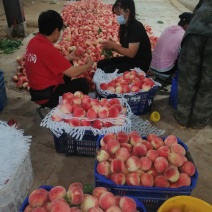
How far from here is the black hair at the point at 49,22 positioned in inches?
102

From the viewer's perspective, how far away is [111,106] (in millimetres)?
2604

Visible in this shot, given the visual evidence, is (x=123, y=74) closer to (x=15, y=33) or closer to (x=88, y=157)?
(x=88, y=157)

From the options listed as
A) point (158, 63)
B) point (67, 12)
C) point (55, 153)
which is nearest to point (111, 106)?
point (55, 153)

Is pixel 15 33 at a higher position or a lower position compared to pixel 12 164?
lower

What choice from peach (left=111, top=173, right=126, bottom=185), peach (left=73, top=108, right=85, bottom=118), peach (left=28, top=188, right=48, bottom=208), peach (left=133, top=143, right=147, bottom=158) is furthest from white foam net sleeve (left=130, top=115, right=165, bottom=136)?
peach (left=28, top=188, right=48, bottom=208)

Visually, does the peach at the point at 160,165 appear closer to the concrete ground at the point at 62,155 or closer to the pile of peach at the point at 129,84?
the concrete ground at the point at 62,155

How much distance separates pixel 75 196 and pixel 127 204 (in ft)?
1.03

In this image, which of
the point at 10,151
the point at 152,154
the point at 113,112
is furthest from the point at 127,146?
the point at 10,151

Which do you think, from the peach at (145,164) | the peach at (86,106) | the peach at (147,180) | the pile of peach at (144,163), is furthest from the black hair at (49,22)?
the peach at (147,180)

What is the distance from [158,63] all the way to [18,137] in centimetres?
272

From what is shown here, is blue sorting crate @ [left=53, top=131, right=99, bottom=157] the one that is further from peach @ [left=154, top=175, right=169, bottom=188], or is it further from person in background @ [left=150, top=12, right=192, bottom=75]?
person in background @ [left=150, top=12, right=192, bottom=75]

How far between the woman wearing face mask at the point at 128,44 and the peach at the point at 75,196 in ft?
7.88

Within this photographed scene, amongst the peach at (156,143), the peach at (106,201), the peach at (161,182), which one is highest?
the peach at (106,201)

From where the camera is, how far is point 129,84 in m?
3.33
